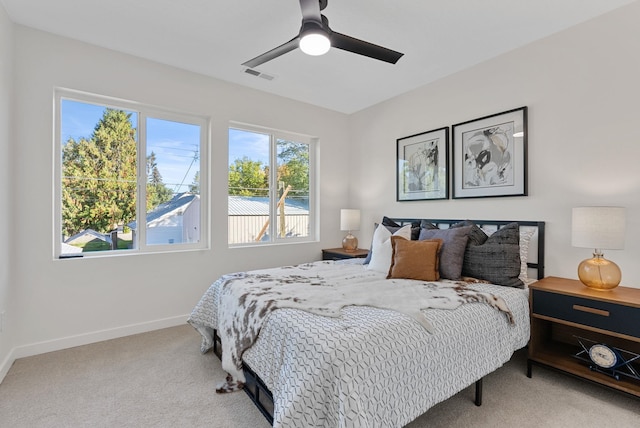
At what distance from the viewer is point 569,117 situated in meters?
2.59

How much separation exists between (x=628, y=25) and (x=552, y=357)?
250cm

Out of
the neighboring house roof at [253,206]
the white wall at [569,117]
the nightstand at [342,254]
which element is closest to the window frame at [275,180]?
the neighboring house roof at [253,206]

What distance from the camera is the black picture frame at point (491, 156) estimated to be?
2.86 meters

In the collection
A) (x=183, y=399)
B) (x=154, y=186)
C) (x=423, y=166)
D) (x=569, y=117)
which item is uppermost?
(x=569, y=117)

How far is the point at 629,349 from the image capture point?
2221mm

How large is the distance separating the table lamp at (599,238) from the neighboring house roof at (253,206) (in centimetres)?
308

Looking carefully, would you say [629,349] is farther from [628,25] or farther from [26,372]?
[26,372]

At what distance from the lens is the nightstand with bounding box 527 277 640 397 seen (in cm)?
194

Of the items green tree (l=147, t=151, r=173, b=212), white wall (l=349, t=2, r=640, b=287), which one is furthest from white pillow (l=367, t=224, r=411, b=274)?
green tree (l=147, t=151, r=173, b=212)

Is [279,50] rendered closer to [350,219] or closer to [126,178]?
[126,178]

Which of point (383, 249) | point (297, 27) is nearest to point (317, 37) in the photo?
point (297, 27)

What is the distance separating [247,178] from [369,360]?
3.02 meters

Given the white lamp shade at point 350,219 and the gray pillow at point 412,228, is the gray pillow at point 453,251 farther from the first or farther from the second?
the white lamp shade at point 350,219

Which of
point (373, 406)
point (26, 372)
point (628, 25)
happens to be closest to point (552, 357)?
point (373, 406)
